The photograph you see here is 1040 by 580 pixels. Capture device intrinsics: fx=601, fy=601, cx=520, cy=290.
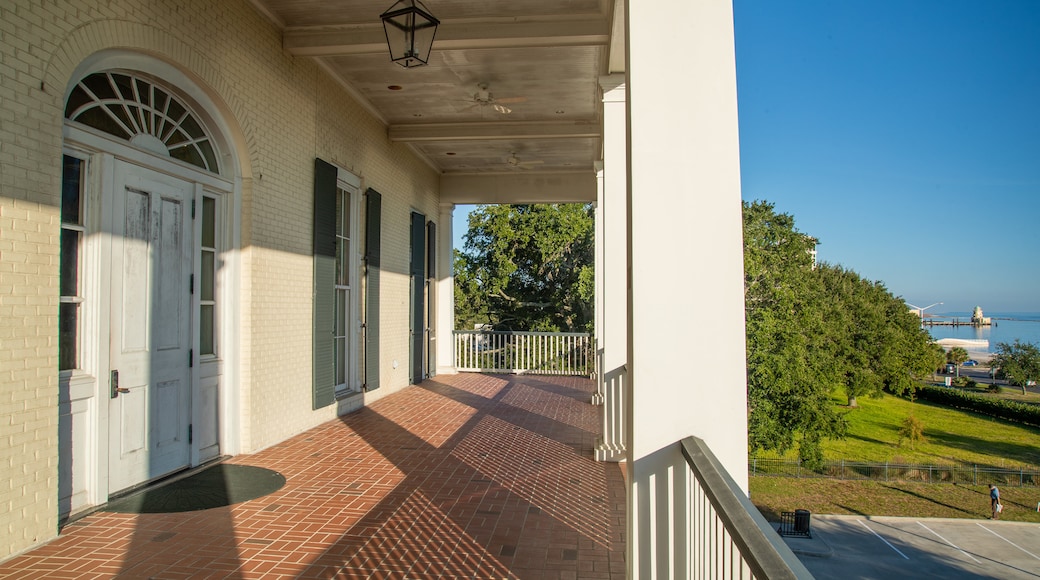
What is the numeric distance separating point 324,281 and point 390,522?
11.3 ft

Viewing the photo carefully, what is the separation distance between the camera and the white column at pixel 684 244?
1.83 m

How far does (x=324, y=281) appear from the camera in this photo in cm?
643

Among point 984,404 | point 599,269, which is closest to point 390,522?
point 599,269

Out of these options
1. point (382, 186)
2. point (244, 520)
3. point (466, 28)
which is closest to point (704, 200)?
point (244, 520)

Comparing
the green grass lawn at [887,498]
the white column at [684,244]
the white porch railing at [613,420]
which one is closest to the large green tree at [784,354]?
the green grass lawn at [887,498]

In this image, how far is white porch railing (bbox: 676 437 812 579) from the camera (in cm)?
106

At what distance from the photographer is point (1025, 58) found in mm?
72250

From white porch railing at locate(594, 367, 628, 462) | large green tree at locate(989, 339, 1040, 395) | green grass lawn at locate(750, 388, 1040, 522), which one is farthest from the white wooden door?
large green tree at locate(989, 339, 1040, 395)

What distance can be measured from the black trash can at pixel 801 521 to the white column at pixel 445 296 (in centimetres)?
1340

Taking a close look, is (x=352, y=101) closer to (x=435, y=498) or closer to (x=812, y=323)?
(x=435, y=498)

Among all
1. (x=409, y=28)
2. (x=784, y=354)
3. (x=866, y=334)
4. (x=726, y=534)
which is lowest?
(x=784, y=354)

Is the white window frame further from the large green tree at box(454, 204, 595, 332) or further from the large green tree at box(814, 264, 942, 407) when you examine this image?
the large green tree at box(814, 264, 942, 407)

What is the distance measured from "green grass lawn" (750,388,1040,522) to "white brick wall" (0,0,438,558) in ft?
72.5

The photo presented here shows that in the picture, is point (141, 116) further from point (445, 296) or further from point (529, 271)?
point (529, 271)
